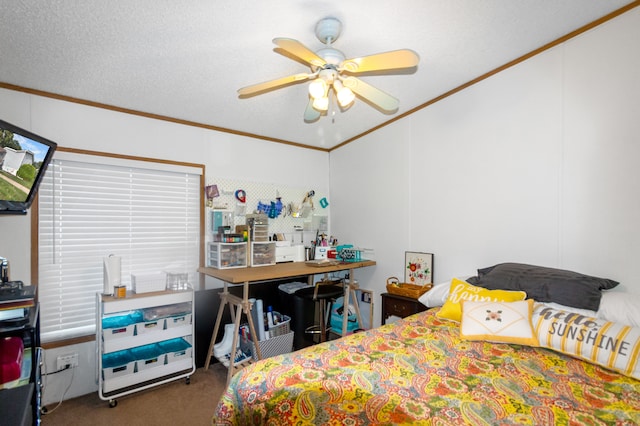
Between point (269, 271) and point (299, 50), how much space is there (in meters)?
1.92

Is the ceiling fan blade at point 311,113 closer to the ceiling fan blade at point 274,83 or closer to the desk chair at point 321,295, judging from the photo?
the ceiling fan blade at point 274,83

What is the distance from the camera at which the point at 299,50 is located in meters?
1.56

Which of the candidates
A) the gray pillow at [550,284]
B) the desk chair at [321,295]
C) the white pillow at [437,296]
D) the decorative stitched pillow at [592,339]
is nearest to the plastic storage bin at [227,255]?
the desk chair at [321,295]

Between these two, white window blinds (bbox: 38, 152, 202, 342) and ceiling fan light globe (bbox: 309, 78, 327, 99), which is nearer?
ceiling fan light globe (bbox: 309, 78, 327, 99)

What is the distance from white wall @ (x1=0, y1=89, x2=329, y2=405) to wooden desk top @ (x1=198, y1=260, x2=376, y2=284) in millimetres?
486

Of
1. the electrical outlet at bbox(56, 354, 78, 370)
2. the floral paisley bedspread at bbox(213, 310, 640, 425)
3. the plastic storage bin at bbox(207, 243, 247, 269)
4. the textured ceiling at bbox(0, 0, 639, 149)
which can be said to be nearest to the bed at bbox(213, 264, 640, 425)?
the floral paisley bedspread at bbox(213, 310, 640, 425)

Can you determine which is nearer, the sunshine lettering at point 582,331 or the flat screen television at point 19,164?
the sunshine lettering at point 582,331

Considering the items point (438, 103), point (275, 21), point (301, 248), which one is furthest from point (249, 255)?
point (438, 103)

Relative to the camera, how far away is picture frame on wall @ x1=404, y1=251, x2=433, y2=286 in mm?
2994

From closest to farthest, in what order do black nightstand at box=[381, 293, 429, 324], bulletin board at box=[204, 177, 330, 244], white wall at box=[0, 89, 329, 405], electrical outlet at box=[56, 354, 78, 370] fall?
white wall at box=[0, 89, 329, 405], electrical outlet at box=[56, 354, 78, 370], black nightstand at box=[381, 293, 429, 324], bulletin board at box=[204, 177, 330, 244]

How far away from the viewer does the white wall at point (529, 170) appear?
1.93m

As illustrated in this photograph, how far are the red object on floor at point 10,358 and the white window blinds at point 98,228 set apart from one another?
38.7 inches

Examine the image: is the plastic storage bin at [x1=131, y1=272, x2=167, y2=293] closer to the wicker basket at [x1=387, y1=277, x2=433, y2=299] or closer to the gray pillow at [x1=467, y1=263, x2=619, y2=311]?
the wicker basket at [x1=387, y1=277, x2=433, y2=299]

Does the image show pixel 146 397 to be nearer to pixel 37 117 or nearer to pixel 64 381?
pixel 64 381
